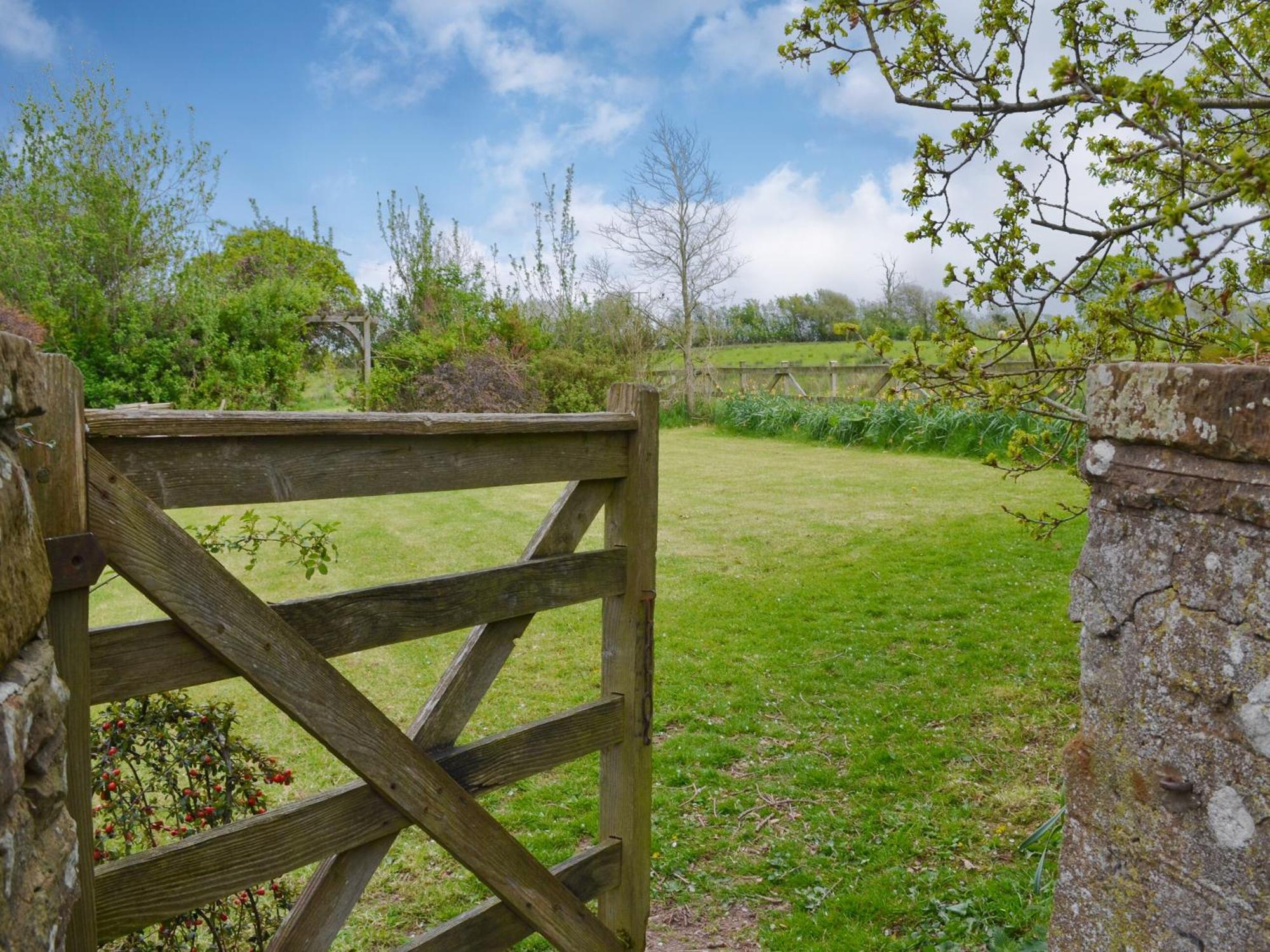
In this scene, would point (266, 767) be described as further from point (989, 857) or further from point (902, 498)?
point (902, 498)

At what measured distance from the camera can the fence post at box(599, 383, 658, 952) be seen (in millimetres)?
3016

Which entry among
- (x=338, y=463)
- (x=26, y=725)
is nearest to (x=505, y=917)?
(x=338, y=463)

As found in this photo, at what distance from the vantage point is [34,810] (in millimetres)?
1356

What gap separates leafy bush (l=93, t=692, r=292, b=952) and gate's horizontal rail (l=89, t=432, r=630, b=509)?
3.82 feet

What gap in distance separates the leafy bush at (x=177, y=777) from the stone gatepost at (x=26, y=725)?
139 cm

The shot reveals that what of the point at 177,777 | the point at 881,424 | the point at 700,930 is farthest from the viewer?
the point at 881,424

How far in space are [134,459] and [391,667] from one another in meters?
4.99

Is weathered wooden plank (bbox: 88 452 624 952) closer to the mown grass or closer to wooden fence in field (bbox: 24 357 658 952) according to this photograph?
wooden fence in field (bbox: 24 357 658 952)

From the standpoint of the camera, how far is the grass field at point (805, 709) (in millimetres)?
3822

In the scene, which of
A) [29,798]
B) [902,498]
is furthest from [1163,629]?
[902,498]

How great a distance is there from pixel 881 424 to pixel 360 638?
15.2 m

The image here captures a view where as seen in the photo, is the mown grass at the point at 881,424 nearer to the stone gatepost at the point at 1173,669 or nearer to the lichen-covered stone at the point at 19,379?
the stone gatepost at the point at 1173,669

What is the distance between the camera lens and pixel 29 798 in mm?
1348

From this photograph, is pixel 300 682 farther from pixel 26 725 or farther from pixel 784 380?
pixel 784 380
